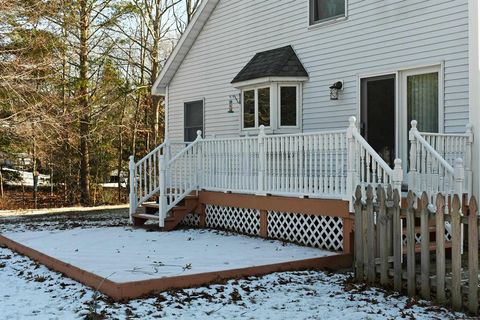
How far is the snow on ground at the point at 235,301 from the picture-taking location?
5.48 meters

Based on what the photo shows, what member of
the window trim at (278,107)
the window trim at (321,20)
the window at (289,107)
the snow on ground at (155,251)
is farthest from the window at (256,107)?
the snow on ground at (155,251)

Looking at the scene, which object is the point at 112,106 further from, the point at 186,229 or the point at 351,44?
the point at 351,44

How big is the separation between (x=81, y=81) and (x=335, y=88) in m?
15.0

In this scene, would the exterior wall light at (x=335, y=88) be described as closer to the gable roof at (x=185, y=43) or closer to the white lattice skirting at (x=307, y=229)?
the white lattice skirting at (x=307, y=229)

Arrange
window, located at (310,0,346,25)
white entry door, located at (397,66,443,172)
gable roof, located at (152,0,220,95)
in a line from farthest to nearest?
gable roof, located at (152,0,220,95) < window, located at (310,0,346,25) < white entry door, located at (397,66,443,172)

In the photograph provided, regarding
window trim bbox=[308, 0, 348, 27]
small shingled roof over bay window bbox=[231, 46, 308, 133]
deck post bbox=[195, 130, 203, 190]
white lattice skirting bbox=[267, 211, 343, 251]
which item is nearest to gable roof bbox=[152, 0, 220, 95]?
small shingled roof over bay window bbox=[231, 46, 308, 133]

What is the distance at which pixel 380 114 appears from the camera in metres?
10.3

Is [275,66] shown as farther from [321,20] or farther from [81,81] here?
[81,81]

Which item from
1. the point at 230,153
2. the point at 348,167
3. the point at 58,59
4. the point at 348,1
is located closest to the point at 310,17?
the point at 348,1

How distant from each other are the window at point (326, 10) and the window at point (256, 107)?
186 centimetres

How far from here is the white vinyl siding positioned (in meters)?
9.00

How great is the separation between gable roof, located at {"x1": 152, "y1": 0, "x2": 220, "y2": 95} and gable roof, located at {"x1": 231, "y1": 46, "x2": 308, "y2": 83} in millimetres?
2705

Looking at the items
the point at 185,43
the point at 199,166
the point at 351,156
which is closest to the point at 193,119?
the point at 185,43

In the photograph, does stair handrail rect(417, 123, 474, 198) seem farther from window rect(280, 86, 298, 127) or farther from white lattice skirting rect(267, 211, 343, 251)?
window rect(280, 86, 298, 127)
